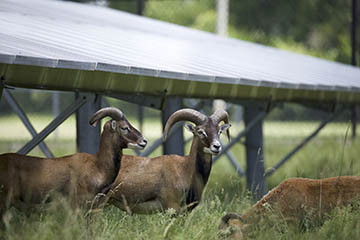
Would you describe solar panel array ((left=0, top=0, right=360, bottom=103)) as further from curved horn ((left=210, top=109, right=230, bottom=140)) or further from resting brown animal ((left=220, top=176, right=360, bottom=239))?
resting brown animal ((left=220, top=176, right=360, bottom=239))

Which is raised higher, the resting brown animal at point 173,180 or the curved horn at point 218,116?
the curved horn at point 218,116

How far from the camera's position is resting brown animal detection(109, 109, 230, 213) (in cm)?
621

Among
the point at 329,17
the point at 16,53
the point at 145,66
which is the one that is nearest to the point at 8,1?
the point at 145,66

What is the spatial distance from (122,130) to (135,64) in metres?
1.27

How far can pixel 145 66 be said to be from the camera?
22.4 feet

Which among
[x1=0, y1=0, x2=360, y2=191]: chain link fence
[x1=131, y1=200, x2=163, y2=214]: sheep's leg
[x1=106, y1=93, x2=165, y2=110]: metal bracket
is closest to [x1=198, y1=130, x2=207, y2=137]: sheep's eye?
[x1=131, y1=200, x2=163, y2=214]: sheep's leg

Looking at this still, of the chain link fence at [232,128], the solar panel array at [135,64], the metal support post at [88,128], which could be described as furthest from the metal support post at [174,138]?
the metal support post at [88,128]

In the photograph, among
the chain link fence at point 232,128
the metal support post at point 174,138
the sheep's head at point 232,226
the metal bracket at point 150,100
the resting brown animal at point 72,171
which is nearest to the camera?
the resting brown animal at point 72,171

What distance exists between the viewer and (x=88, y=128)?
269 inches

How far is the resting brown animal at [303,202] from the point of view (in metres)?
5.91

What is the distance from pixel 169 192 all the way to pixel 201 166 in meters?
0.41

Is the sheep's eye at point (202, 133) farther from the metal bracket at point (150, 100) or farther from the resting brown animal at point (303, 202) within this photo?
the metal bracket at point (150, 100)

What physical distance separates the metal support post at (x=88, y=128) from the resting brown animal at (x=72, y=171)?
0.87m

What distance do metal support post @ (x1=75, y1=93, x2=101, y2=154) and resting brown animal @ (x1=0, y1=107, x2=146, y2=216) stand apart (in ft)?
2.85
